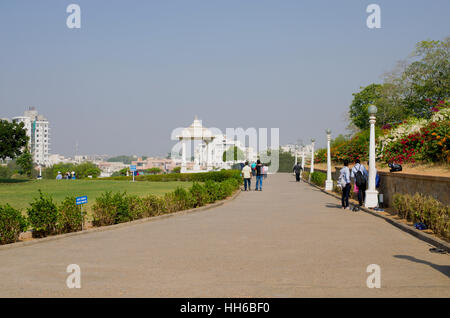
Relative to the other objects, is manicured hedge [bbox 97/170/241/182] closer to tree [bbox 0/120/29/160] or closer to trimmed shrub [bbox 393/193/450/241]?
tree [bbox 0/120/29/160]

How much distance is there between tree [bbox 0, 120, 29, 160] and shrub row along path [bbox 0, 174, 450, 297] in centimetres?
3125

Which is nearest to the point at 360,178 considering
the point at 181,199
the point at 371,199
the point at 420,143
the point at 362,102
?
the point at 371,199

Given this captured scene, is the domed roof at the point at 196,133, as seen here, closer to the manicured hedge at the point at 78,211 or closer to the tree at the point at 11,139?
the tree at the point at 11,139

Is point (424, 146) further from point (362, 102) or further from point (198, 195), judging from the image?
point (362, 102)

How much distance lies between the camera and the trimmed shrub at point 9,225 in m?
9.43

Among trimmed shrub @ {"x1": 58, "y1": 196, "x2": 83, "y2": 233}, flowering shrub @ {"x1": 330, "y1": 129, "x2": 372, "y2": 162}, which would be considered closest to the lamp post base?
trimmed shrub @ {"x1": 58, "y1": 196, "x2": 83, "y2": 233}

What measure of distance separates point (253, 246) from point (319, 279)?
2.91m

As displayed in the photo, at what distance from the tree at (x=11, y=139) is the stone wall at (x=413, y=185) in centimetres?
3169

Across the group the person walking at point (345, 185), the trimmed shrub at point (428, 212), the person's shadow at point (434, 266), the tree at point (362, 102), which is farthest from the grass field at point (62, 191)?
the tree at point (362, 102)

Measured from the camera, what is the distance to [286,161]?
95.7 m

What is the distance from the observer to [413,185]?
14539 millimetres

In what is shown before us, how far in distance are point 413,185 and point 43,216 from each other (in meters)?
10.4
